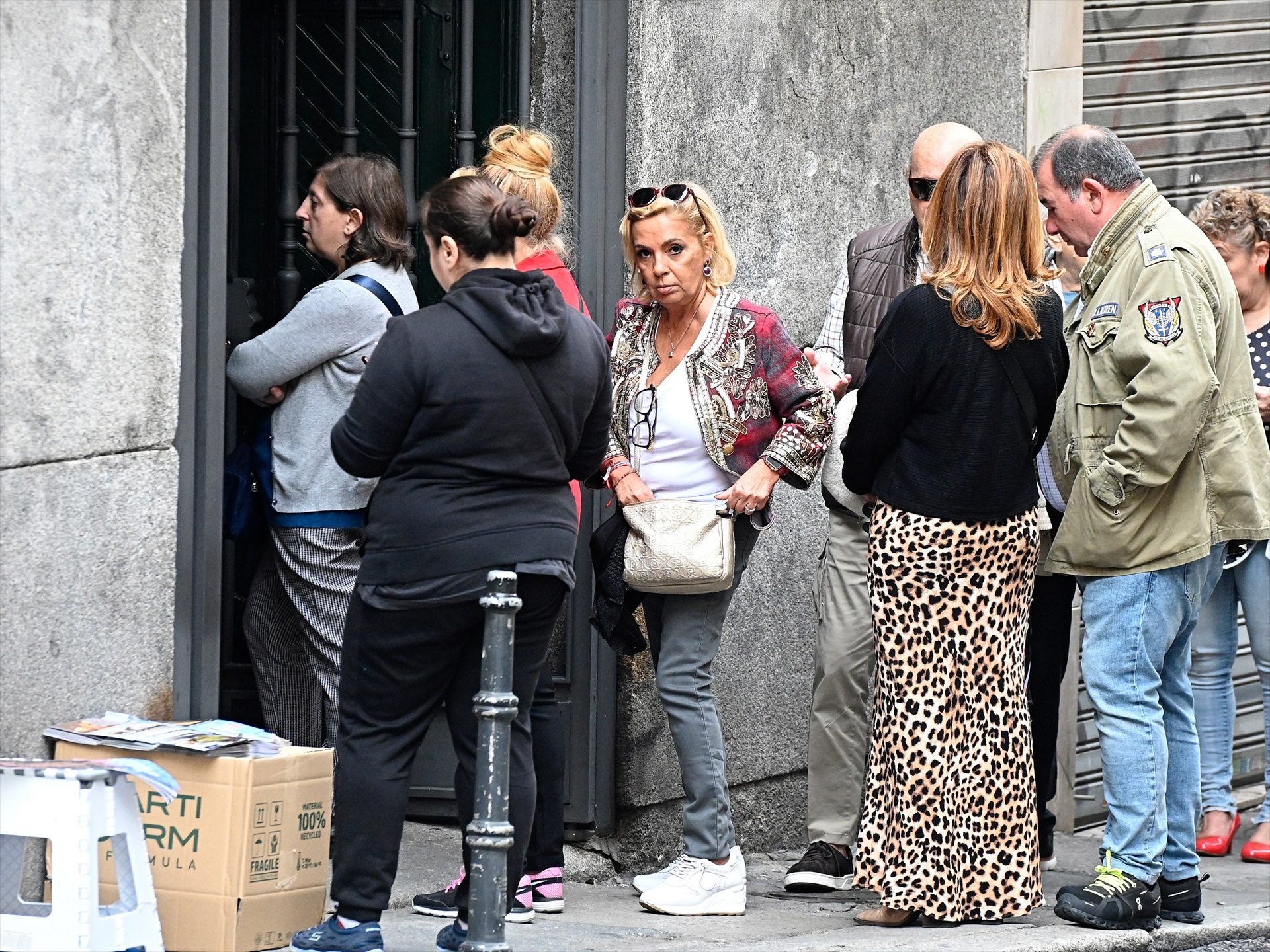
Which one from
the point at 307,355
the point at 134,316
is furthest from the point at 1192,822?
the point at 134,316

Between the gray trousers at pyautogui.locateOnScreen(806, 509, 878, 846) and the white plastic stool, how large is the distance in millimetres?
2264

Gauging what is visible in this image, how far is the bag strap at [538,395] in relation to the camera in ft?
13.3

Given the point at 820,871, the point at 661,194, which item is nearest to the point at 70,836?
the point at 661,194

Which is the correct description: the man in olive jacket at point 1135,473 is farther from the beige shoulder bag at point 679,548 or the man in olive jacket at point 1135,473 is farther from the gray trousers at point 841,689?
the beige shoulder bag at point 679,548

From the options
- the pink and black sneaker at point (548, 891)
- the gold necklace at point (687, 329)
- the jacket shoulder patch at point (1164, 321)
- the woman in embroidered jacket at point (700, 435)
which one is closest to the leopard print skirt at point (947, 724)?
the woman in embroidered jacket at point (700, 435)

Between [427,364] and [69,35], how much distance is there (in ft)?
4.00

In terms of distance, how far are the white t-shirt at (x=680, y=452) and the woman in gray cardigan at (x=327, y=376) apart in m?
0.79

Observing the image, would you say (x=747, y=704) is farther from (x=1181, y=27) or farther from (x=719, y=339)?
(x=1181, y=27)

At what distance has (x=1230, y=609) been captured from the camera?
248 inches

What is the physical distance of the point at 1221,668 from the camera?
627 cm

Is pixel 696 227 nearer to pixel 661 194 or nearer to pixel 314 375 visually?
pixel 661 194

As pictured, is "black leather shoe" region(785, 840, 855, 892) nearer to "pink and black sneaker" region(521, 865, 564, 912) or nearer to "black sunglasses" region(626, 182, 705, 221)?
"pink and black sneaker" region(521, 865, 564, 912)

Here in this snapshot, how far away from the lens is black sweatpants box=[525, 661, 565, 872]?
15.6 ft

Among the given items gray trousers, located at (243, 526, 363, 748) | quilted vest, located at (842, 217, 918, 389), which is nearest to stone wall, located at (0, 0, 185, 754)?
gray trousers, located at (243, 526, 363, 748)
